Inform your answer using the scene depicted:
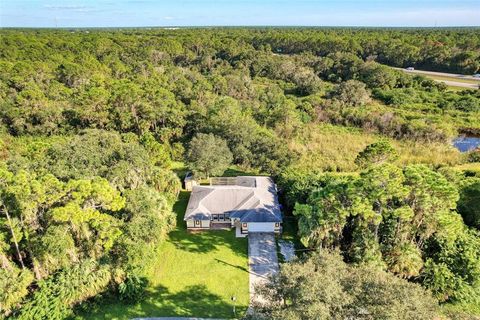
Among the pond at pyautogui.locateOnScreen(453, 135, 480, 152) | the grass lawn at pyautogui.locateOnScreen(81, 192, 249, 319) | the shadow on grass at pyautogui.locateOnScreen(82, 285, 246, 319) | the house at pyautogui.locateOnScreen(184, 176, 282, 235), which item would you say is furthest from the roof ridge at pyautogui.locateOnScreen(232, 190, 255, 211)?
the pond at pyautogui.locateOnScreen(453, 135, 480, 152)

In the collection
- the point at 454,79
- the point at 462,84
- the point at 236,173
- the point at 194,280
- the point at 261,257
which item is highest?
the point at 454,79

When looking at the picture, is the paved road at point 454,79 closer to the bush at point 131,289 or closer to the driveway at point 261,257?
the driveway at point 261,257

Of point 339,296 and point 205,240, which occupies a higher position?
point 339,296

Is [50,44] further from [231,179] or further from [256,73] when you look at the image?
[231,179]

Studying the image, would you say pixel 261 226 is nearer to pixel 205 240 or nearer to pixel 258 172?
pixel 205 240

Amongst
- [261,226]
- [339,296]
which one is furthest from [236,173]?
[339,296]

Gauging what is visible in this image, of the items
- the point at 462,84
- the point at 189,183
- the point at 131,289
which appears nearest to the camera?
the point at 131,289

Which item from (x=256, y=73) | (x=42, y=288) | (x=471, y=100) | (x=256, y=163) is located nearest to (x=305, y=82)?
(x=256, y=73)

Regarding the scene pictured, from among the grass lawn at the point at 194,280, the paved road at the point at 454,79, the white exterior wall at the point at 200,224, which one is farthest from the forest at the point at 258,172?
the paved road at the point at 454,79
